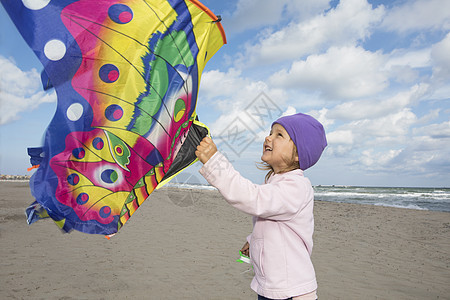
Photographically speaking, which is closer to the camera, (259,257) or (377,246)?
(259,257)

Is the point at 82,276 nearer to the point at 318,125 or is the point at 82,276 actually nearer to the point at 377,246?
the point at 318,125

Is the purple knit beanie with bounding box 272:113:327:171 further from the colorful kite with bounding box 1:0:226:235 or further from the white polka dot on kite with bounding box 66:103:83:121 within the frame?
the white polka dot on kite with bounding box 66:103:83:121

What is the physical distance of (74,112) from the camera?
5.05 feet

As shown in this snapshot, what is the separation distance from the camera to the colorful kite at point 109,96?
1.51 meters

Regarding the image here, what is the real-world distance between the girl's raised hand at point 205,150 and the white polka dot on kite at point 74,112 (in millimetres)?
630

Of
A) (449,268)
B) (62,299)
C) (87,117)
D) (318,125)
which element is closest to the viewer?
(87,117)

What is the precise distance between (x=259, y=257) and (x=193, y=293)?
3.12 metres

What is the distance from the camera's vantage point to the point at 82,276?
15.6ft

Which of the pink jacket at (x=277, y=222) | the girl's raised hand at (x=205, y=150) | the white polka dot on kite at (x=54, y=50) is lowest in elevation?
the pink jacket at (x=277, y=222)

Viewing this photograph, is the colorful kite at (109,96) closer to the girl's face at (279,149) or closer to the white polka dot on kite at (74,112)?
the white polka dot on kite at (74,112)

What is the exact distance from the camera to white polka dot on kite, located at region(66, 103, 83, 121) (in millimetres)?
1527

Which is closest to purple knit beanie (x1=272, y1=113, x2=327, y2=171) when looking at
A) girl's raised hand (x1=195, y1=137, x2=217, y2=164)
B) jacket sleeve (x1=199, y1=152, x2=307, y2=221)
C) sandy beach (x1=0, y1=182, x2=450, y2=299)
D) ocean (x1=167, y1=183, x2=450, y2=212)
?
jacket sleeve (x1=199, y1=152, x2=307, y2=221)

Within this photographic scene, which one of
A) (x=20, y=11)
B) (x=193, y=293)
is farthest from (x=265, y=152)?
(x=193, y=293)

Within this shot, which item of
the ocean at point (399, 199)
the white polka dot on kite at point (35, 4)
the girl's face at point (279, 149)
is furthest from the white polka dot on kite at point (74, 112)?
the ocean at point (399, 199)
